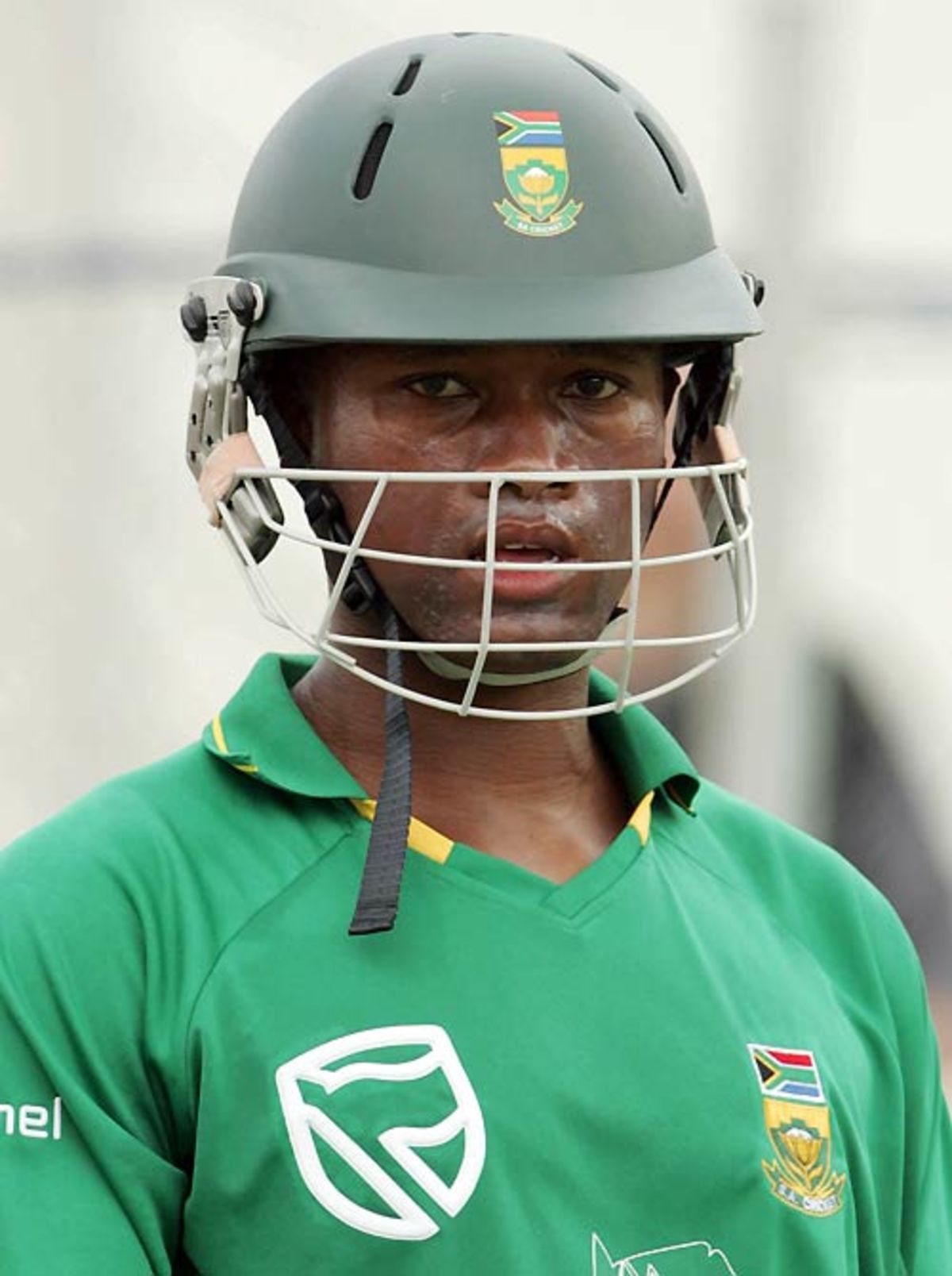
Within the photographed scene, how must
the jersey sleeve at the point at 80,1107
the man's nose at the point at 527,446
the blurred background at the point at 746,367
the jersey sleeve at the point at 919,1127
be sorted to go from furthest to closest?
the blurred background at the point at 746,367, the jersey sleeve at the point at 919,1127, the man's nose at the point at 527,446, the jersey sleeve at the point at 80,1107

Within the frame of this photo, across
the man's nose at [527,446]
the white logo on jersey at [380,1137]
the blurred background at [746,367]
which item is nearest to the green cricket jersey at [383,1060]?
the white logo on jersey at [380,1137]

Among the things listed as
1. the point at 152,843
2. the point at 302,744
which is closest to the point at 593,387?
the point at 302,744

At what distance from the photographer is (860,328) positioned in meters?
5.33

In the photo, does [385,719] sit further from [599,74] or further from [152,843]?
[599,74]

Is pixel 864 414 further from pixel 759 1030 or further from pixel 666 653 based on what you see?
pixel 759 1030

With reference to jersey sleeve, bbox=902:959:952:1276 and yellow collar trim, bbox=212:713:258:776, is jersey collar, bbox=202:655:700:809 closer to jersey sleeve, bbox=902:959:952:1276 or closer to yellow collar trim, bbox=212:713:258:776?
yellow collar trim, bbox=212:713:258:776

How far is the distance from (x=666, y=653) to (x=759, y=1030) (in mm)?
2929

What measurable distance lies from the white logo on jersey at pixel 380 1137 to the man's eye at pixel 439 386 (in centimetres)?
48

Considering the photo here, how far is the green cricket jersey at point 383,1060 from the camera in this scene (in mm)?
2135

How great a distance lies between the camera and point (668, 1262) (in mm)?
2217

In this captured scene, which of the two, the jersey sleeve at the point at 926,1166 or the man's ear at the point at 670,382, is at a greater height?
the man's ear at the point at 670,382

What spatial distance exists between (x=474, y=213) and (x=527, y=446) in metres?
0.20

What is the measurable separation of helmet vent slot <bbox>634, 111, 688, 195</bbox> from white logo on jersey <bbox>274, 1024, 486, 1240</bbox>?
2.45ft

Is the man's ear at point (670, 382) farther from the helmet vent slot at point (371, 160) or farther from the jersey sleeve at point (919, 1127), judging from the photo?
the jersey sleeve at point (919, 1127)
